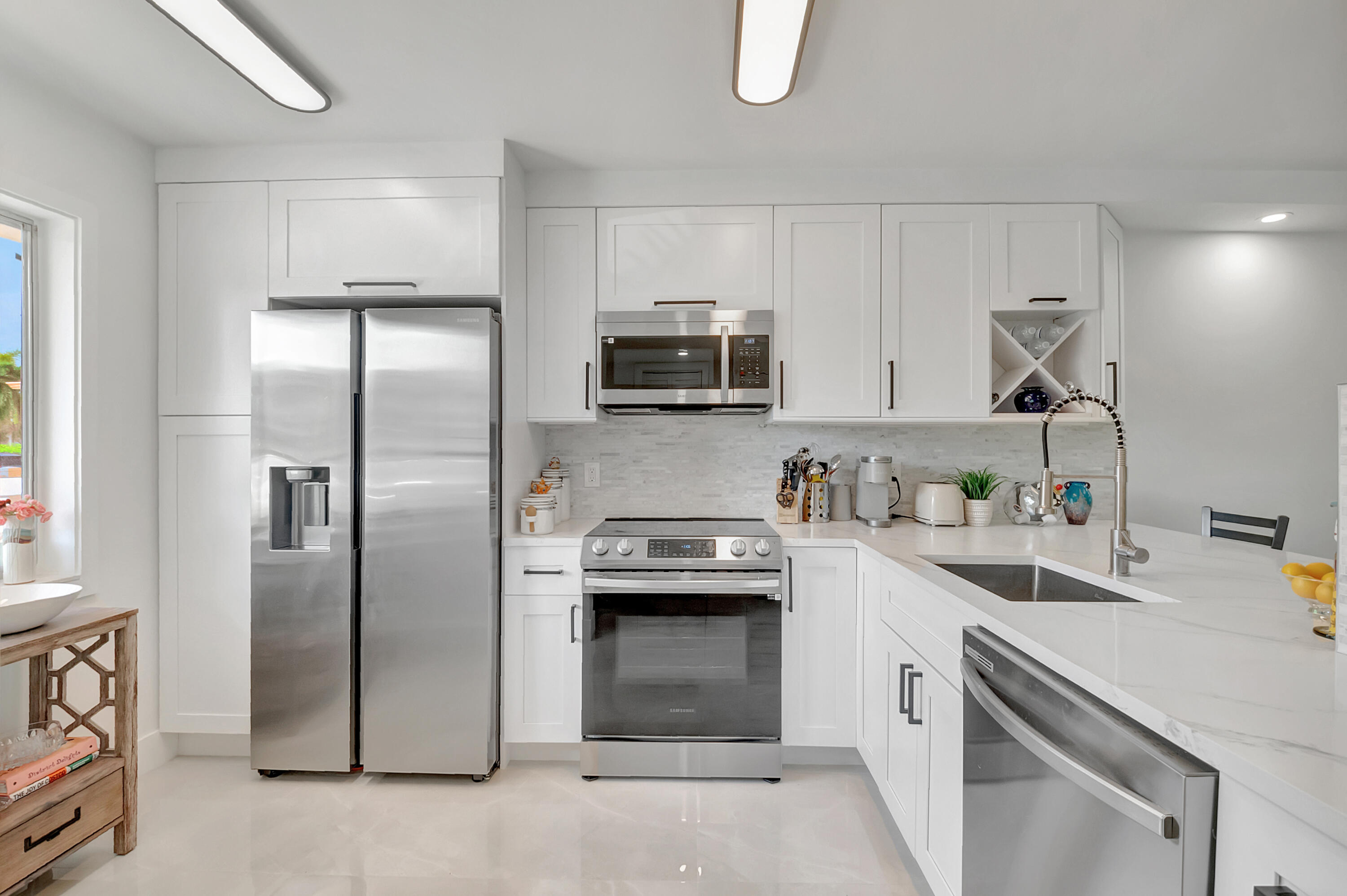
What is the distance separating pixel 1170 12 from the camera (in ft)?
5.57

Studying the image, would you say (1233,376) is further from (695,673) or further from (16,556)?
(16,556)

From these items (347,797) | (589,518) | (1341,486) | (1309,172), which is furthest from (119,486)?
(1309,172)

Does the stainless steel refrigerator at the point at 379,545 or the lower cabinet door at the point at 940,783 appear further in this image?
the stainless steel refrigerator at the point at 379,545

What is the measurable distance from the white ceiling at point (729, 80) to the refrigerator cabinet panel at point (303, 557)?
0.80 meters

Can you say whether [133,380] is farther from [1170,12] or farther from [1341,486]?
[1170,12]

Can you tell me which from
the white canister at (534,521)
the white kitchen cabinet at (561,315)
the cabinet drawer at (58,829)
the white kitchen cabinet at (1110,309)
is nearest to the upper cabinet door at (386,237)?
the white kitchen cabinet at (561,315)

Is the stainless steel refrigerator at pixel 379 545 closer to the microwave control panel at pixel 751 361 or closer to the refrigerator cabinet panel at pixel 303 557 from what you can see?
the refrigerator cabinet panel at pixel 303 557

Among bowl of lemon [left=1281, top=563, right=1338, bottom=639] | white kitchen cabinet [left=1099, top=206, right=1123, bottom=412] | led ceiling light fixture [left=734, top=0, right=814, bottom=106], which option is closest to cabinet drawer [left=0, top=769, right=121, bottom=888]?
led ceiling light fixture [left=734, top=0, right=814, bottom=106]

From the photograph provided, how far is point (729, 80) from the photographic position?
2.04 m

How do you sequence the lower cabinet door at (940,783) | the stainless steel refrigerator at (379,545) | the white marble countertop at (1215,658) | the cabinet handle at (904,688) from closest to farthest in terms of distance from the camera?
1. the white marble countertop at (1215,658)
2. the lower cabinet door at (940,783)
3. the cabinet handle at (904,688)
4. the stainless steel refrigerator at (379,545)

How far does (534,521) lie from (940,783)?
165cm

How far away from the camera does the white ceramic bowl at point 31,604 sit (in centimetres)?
165

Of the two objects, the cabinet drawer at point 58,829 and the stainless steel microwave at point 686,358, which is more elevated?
the stainless steel microwave at point 686,358

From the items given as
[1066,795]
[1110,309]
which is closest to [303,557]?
[1066,795]
